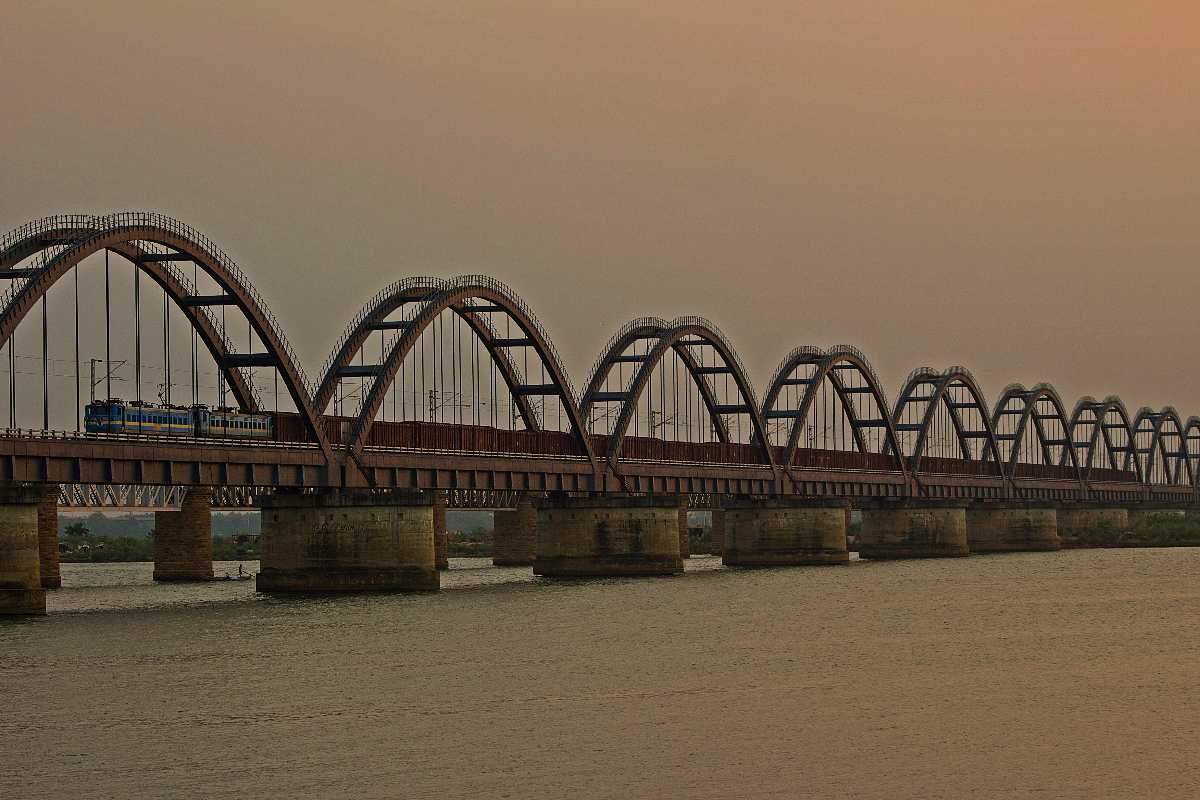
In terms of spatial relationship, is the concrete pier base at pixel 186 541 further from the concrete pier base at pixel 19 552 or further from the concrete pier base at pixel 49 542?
the concrete pier base at pixel 19 552

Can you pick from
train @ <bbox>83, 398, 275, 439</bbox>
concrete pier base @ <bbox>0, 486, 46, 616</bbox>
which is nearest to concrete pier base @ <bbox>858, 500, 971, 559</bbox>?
train @ <bbox>83, 398, 275, 439</bbox>

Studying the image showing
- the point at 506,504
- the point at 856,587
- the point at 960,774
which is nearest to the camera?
the point at 960,774

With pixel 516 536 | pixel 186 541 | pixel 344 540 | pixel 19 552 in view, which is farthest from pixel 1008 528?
pixel 19 552

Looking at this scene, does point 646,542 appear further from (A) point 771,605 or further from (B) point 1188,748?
(B) point 1188,748

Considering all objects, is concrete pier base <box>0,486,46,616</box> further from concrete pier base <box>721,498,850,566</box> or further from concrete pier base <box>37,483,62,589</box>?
concrete pier base <box>721,498,850,566</box>

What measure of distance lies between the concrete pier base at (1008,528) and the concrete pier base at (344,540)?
103 metres

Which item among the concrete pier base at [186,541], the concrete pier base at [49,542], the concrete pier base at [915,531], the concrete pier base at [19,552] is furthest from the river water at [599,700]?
the concrete pier base at [915,531]

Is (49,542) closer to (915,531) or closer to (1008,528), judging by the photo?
(915,531)

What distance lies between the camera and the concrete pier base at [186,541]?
12625 cm

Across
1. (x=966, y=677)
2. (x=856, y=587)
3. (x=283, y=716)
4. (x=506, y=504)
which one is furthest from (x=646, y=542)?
(x=283, y=716)

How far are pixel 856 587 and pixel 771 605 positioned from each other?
59.1ft

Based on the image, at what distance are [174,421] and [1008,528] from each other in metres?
122

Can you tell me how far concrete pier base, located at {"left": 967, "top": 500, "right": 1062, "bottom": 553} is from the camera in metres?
179

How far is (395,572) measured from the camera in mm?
84750
